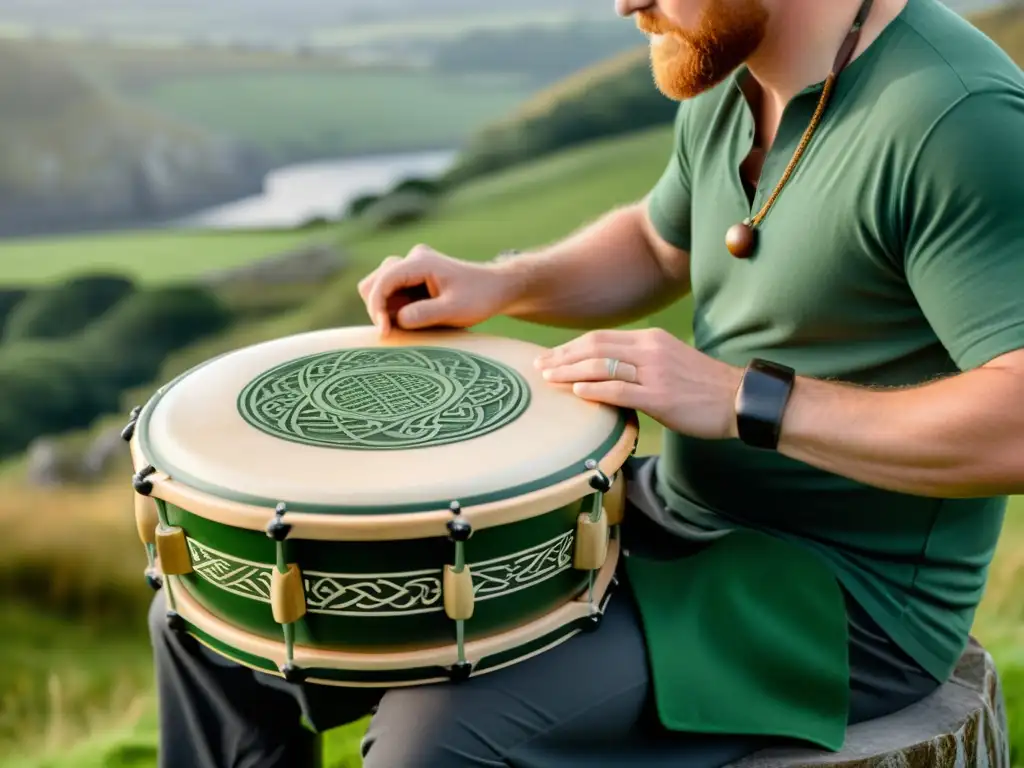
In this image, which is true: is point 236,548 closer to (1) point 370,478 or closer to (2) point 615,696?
(1) point 370,478

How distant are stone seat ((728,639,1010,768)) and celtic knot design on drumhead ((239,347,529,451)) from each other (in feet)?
1.68

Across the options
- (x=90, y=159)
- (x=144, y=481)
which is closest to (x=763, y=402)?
(x=144, y=481)

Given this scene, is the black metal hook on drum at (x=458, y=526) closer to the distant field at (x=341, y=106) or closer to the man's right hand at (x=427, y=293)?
the man's right hand at (x=427, y=293)

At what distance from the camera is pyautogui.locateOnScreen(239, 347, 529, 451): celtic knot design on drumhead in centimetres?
115

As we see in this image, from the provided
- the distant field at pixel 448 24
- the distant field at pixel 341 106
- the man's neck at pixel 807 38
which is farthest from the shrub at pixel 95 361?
the man's neck at pixel 807 38

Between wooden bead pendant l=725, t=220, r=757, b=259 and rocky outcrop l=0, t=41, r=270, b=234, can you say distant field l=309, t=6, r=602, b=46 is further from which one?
wooden bead pendant l=725, t=220, r=757, b=259

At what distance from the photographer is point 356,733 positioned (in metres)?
2.08

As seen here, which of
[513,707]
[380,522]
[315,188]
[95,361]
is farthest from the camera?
[315,188]

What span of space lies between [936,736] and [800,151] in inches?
28.5

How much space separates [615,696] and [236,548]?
0.44 m

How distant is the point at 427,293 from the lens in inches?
61.3

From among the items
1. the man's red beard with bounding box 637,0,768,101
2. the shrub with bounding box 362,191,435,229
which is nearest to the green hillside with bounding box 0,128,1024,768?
the shrub with bounding box 362,191,435,229

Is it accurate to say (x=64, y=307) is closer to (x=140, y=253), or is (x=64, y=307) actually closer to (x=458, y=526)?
(x=140, y=253)

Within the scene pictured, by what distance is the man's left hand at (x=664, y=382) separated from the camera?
3.88 feet
